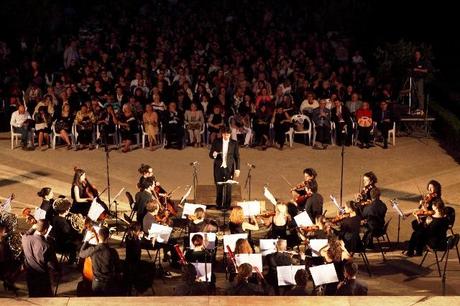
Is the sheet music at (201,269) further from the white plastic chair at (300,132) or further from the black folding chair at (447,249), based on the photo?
the white plastic chair at (300,132)

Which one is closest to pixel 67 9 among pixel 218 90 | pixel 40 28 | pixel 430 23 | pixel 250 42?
pixel 40 28

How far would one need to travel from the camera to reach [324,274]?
10.9 m

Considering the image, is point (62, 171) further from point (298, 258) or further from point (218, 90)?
point (298, 258)

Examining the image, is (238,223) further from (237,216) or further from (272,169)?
(272,169)

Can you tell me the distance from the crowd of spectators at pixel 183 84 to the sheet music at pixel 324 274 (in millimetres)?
7175

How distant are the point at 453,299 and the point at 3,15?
21838 millimetres

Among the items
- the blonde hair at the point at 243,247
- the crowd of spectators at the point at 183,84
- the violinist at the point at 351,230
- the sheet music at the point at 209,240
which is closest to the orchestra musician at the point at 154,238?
the sheet music at the point at 209,240

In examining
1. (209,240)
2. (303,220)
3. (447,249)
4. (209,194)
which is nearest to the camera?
(209,240)

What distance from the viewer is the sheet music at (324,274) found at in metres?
10.9

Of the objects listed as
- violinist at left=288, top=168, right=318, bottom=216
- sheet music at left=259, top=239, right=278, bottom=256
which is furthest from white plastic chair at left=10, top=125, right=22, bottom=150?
sheet music at left=259, top=239, right=278, bottom=256

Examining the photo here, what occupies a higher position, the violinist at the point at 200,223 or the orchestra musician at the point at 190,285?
the violinist at the point at 200,223

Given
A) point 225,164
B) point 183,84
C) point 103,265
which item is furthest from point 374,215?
point 183,84

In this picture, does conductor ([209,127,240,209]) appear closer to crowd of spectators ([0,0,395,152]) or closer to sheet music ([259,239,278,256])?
crowd of spectators ([0,0,395,152])

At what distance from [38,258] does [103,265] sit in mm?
870
